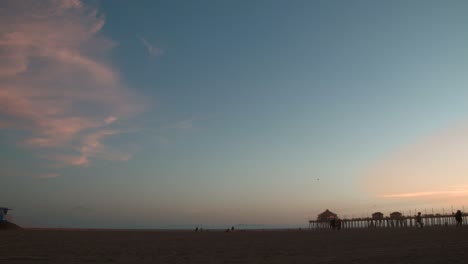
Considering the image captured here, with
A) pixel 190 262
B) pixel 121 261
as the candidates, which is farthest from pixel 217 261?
pixel 121 261

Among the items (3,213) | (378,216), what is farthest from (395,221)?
(3,213)

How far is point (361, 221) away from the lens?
84.4 metres

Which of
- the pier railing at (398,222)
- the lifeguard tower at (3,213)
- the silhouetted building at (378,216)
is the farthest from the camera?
the silhouetted building at (378,216)

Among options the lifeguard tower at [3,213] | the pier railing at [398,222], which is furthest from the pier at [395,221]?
the lifeguard tower at [3,213]

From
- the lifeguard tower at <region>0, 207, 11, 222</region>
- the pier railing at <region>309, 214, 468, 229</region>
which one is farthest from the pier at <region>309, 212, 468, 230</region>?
the lifeguard tower at <region>0, 207, 11, 222</region>

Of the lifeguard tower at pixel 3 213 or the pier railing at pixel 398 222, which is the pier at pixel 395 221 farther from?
the lifeguard tower at pixel 3 213

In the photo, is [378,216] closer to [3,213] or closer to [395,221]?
[395,221]

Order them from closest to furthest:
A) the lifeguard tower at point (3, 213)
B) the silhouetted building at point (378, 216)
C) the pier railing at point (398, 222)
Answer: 1. the lifeguard tower at point (3, 213)
2. the pier railing at point (398, 222)
3. the silhouetted building at point (378, 216)

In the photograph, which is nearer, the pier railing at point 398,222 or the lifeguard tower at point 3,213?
the lifeguard tower at point 3,213

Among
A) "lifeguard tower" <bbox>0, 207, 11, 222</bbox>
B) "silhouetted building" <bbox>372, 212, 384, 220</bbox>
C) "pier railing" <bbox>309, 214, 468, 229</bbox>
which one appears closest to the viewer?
"lifeguard tower" <bbox>0, 207, 11, 222</bbox>

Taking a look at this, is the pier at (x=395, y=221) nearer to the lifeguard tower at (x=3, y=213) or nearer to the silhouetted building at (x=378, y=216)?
the silhouetted building at (x=378, y=216)

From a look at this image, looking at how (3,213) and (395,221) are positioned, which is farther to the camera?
(395,221)

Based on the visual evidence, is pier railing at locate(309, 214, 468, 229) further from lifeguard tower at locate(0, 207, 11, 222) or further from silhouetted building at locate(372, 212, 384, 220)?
lifeguard tower at locate(0, 207, 11, 222)

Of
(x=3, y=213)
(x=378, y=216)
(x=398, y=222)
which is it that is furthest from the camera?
(x=378, y=216)
